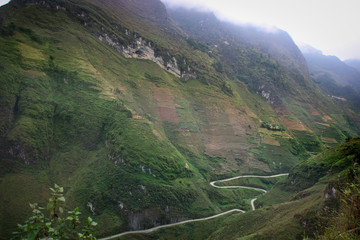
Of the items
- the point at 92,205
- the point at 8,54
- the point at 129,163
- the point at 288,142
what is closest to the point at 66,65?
the point at 8,54

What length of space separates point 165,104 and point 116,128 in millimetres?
39838

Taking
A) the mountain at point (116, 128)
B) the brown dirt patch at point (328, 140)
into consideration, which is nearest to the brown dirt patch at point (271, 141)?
the mountain at point (116, 128)

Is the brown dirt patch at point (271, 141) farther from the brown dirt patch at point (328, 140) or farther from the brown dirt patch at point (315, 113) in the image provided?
the brown dirt patch at point (315, 113)

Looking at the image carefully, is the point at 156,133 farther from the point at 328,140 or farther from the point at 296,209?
the point at 328,140

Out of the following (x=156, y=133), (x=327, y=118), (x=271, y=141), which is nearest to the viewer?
(x=156, y=133)

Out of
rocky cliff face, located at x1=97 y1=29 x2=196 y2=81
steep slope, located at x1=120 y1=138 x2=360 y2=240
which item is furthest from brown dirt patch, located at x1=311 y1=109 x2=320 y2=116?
steep slope, located at x1=120 y1=138 x2=360 y2=240

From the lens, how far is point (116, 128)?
92.8 metres

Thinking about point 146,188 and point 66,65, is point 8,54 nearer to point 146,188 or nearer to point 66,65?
point 66,65

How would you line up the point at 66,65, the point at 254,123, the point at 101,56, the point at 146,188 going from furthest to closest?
the point at 254,123
the point at 101,56
the point at 66,65
the point at 146,188

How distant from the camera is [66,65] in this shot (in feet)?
335

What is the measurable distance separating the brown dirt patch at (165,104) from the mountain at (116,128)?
658 mm

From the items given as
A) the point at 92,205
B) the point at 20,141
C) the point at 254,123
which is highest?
the point at 254,123

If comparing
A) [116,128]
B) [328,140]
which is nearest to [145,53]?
[116,128]

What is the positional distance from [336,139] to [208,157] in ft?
341
